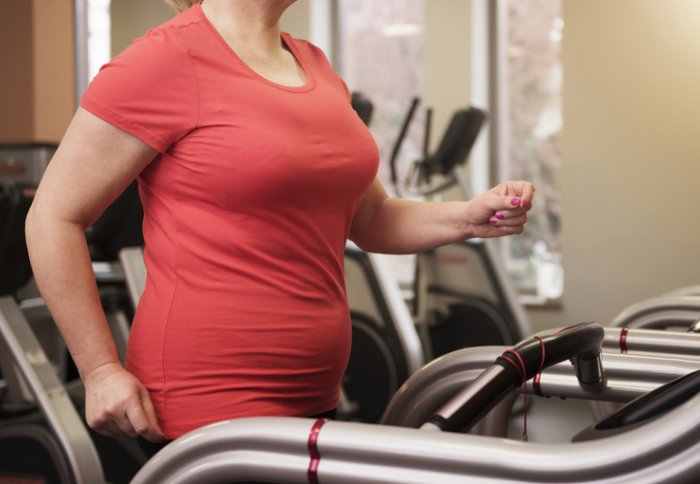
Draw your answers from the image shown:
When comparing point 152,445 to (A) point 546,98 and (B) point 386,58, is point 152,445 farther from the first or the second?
(B) point 386,58

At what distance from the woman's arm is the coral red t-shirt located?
7.9 inches

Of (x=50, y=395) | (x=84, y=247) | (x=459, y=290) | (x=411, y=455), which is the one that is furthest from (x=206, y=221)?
(x=459, y=290)

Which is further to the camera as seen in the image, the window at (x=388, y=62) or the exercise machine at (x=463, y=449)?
the window at (x=388, y=62)

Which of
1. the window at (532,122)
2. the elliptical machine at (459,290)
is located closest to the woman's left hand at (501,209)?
the elliptical machine at (459,290)

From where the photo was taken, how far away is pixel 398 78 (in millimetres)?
5523

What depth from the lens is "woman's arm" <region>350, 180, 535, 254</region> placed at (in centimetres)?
115

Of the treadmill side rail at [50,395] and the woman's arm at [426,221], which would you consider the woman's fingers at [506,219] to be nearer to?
the woman's arm at [426,221]

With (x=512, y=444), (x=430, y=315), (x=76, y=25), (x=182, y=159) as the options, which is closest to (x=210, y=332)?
(x=182, y=159)

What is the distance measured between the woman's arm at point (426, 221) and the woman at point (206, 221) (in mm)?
183

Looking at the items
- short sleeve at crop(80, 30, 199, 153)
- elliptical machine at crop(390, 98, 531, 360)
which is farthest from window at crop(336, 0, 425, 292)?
short sleeve at crop(80, 30, 199, 153)

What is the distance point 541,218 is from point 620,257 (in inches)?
23.5

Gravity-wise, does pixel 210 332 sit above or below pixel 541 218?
above

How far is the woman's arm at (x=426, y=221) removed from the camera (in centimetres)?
115

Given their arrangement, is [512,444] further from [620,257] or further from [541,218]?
[541,218]
